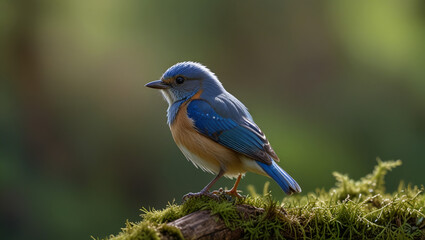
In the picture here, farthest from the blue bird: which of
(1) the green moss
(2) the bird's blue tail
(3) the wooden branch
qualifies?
(3) the wooden branch

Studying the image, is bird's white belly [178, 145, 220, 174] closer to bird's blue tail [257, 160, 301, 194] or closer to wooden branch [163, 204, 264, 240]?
bird's blue tail [257, 160, 301, 194]

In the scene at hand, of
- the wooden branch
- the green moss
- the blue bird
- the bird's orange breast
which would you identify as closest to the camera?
the wooden branch

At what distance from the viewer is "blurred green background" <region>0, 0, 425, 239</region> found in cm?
645

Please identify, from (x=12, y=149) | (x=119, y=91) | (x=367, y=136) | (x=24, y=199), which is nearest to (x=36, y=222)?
(x=24, y=199)

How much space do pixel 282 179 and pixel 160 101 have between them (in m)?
3.63

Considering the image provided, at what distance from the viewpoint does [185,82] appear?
15.1ft

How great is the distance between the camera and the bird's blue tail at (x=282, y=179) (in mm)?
3539

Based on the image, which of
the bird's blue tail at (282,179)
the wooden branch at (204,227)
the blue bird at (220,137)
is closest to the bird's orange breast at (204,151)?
the blue bird at (220,137)

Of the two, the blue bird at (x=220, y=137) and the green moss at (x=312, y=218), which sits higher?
the blue bird at (x=220, y=137)

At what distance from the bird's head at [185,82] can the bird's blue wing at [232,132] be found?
360mm

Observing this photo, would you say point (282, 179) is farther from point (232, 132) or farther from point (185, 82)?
point (185, 82)

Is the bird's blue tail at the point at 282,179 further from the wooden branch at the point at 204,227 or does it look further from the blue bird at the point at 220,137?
the wooden branch at the point at 204,227

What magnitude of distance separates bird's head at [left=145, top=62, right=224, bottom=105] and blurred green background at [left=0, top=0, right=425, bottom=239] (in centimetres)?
207

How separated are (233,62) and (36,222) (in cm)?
363
